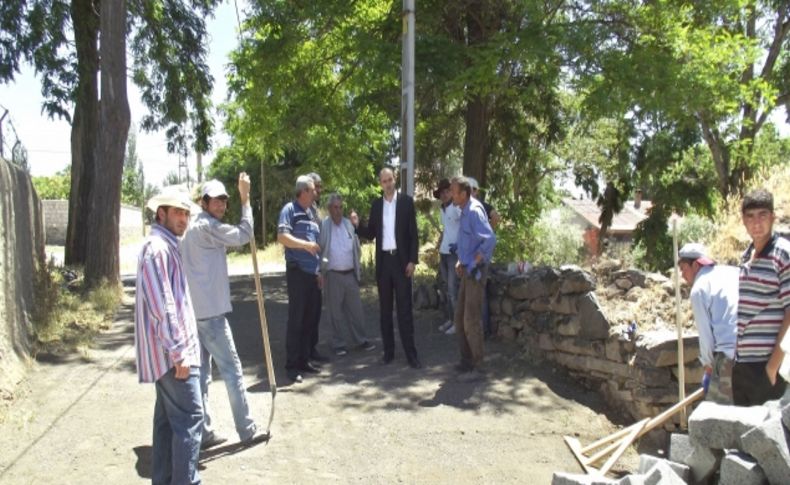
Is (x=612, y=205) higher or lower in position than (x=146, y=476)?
higher

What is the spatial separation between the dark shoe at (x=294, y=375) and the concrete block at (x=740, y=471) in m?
4.09

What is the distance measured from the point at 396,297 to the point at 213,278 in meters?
2.57

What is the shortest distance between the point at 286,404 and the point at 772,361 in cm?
397

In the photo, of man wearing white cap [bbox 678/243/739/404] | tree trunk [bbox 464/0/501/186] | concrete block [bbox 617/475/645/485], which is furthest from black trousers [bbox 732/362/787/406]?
tree trunk [bbox 464/0/501/186]

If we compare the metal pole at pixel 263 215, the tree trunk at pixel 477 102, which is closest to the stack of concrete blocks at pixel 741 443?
the tree trunk at pixel 477 102

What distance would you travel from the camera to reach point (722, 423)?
153 inches

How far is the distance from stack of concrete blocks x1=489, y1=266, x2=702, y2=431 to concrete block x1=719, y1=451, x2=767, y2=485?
2.28m

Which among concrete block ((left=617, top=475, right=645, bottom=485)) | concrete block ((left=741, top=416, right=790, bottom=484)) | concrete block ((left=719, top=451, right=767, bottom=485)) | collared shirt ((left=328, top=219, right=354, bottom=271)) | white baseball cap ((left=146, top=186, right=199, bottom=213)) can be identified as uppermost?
white baseball cap ((left=146, top=186, right=199, bottom=213))

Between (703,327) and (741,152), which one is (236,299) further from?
(741,152)

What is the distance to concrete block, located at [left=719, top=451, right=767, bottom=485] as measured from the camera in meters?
3.69

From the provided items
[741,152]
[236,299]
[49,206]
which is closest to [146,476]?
[236,299]

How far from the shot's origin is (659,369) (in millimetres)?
6395

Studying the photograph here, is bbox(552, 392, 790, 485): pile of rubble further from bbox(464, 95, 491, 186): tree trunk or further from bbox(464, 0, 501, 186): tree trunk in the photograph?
bbox(464, 95, 491, 186): tree trunk

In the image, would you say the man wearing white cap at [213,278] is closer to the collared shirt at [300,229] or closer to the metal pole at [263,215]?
the collared shirt at [300,229]
